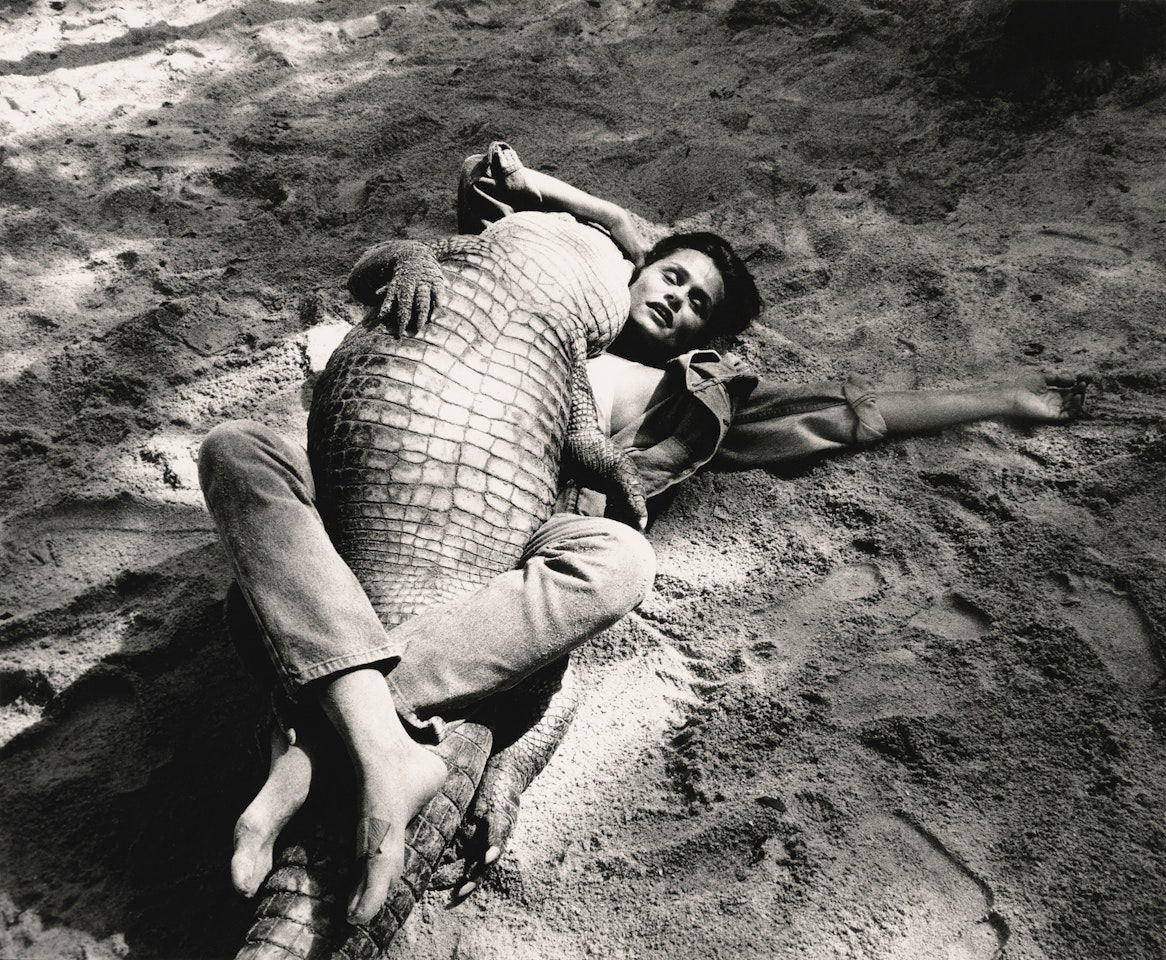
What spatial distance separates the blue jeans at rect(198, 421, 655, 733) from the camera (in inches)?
83.0

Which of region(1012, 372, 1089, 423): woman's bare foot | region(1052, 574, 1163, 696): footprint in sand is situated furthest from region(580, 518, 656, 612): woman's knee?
region(1012, 372, 1089, 423): woman's bare foot

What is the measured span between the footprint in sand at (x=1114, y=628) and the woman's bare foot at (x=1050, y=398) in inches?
24.4

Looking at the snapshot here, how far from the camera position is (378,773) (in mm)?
1978

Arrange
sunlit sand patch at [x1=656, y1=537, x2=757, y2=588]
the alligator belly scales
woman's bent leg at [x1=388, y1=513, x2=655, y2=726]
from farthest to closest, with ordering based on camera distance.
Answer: sunlit sand patch at [x1=656, y1=537, x2=757, y2=588] < the alligator belly scales < woman's bent leg at [x1=388, y1=513, x2=655, y2=726]

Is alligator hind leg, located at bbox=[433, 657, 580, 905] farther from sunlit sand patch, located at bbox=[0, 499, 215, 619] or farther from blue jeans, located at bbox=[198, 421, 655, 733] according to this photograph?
sunlit sand patch, located at bbox=[0, 499, 215, 619]

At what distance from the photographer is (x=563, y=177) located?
4.10m

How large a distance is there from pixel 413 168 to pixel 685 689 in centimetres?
261

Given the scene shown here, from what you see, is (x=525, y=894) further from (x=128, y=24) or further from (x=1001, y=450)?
(x=128, y=24)

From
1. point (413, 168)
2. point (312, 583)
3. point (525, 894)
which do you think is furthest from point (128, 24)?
point (525, 894)

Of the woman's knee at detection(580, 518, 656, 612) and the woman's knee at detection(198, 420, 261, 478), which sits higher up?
the woman's knee at detection(198, 420, 261, 478)

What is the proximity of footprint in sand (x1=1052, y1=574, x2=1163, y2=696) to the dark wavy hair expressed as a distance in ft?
4.68

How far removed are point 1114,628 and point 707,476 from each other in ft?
4.12

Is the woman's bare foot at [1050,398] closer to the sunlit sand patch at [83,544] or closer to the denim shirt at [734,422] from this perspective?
the denim shirt at [734,422]

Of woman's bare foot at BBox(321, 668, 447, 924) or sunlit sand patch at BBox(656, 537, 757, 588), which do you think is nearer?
woman's bare foot at BBox(321, 668, 447, 924)
